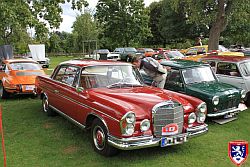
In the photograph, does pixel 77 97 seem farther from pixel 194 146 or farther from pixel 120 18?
pixel 120 18

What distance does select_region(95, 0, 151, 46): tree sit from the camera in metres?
39.3

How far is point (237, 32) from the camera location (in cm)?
3666

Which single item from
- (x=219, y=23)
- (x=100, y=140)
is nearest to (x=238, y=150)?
(x=100, y=140)

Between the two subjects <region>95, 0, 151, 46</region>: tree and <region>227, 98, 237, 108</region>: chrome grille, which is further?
<region>95, 0, 151, 46</region>: tree

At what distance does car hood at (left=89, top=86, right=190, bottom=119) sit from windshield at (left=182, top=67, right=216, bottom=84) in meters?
2.46

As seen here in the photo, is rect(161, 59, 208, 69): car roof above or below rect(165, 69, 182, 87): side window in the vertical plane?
above

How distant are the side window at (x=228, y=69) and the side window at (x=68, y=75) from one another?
516 cm

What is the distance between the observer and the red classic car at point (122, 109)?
180 inches

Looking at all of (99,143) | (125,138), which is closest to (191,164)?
(125,138)

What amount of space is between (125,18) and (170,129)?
35.9 metres

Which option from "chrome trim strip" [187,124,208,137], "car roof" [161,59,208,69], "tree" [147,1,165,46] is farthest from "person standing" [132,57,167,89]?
"tree" [147,1,165,46]

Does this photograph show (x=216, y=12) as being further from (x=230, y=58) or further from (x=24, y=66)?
(x=24, y=66)

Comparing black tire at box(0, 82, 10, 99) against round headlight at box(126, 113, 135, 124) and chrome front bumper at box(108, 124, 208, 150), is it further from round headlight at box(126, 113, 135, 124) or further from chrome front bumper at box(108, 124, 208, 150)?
round headlight at box(126, 113, 135, 124)

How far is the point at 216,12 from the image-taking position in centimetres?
1502
